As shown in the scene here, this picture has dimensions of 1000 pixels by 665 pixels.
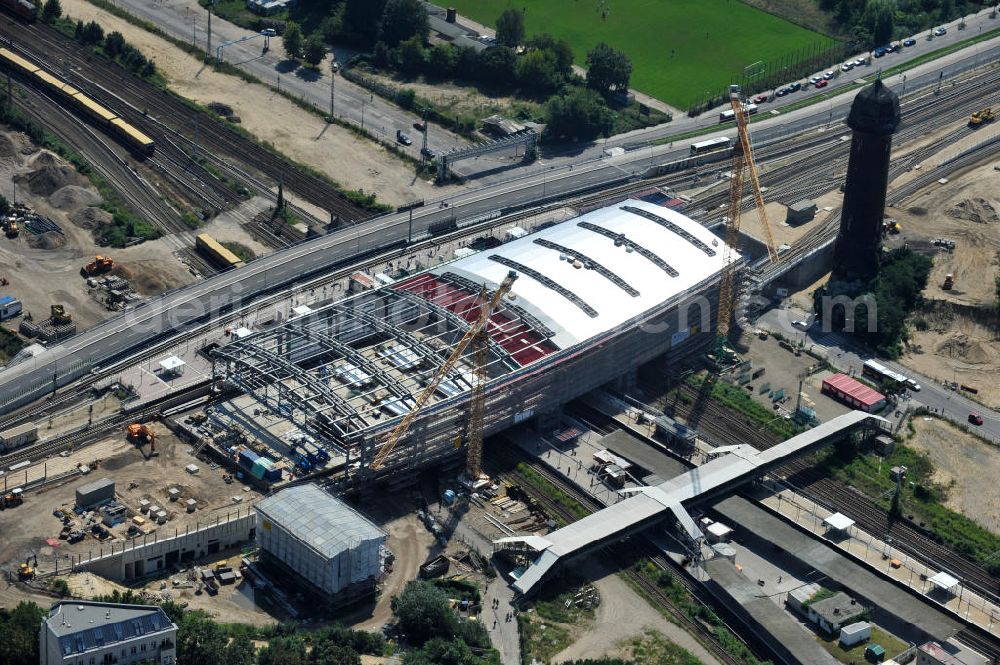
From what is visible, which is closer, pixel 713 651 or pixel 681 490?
pixel 713 651

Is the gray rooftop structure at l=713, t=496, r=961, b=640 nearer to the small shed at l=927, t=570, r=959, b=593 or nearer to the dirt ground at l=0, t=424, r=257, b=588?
the small shed at l=927, t=570, r=959, b=593

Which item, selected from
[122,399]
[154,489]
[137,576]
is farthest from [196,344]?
[137,576]

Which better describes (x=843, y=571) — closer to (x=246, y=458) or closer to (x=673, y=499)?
(x=673, y=499)

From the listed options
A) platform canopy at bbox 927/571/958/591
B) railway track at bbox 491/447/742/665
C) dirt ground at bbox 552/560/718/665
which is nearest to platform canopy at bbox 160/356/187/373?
railway track at bbox 491/447/742/665

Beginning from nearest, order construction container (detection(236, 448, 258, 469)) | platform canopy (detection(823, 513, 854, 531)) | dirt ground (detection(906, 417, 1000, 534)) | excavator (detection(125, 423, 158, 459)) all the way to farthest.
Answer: platform canopy (detection(823, 513, 854, 531)) → construction container (detection(236, 448, 258, 469)) → excavator (detection(125, 423, 158, 459)) → dirt ground (detection(906, 417, 1000, 534))

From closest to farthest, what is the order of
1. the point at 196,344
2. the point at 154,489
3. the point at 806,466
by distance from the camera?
the point at 154,489
the point at 806,466
the point at 196,344

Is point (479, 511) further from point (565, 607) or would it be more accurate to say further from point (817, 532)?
point (817, 532)
